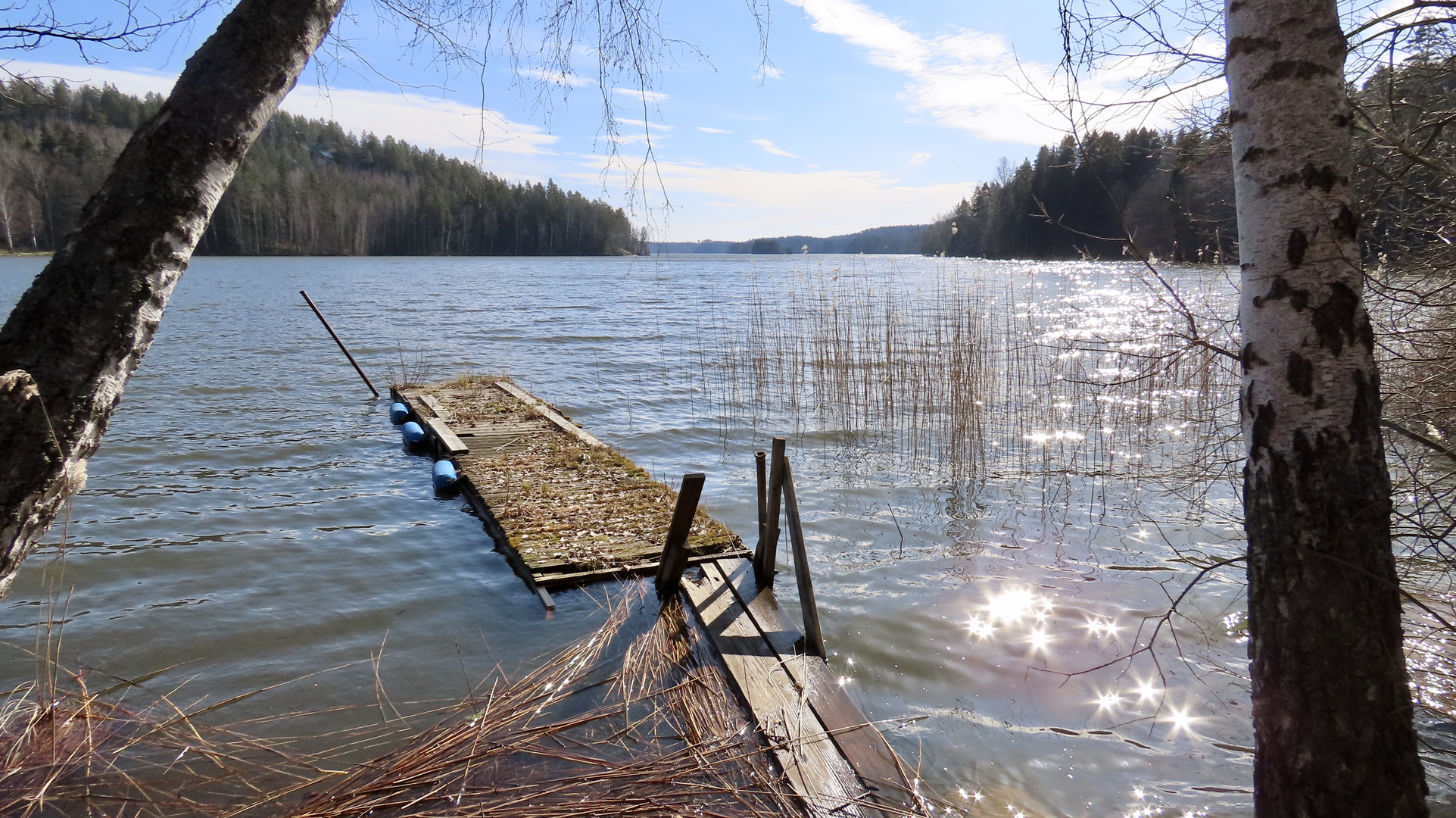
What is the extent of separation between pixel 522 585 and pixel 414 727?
6.15 ft

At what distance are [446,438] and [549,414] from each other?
1.73 m

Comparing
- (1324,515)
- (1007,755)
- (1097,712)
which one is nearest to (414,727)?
(1007,755)

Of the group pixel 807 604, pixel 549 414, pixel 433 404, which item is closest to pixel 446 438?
pixel 549 414

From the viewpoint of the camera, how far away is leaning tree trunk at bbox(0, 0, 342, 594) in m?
1.89

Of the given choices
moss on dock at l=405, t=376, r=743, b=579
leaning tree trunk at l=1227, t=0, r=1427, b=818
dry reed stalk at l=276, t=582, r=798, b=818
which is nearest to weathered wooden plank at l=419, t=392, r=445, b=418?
moss on dock at l=405, t=376, r=743, b=579

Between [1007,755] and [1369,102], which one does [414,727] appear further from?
[1369,102]

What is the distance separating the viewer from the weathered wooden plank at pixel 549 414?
9.51 m

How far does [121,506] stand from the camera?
25.9 ft

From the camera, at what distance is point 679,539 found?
205 inches

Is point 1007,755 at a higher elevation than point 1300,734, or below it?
below

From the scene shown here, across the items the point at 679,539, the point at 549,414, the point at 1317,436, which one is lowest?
the point at 679,539

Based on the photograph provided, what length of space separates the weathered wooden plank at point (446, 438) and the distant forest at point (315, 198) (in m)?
39.6

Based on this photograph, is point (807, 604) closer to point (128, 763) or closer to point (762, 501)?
point (762, 501)

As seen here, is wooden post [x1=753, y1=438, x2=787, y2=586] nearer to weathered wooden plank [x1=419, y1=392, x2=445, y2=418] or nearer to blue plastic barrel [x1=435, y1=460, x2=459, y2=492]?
blue plastic barrel [x1=435, y1=460, x2=459, y2=492]
